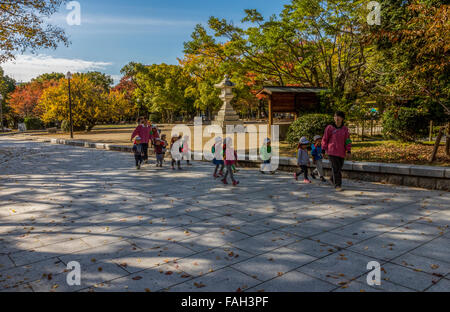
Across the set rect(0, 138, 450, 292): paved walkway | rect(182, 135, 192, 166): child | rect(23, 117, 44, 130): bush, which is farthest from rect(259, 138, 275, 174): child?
rect(23, 117, 44, 130): bush

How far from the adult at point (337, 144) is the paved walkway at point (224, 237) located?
0.45 metres

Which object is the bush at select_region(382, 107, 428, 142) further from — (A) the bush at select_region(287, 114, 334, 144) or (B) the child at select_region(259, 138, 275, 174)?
(B) the child at select_region(259, 138, 275, 174)

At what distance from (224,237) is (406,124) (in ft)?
33.1

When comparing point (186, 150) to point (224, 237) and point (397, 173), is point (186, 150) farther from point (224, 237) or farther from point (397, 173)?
point (224, 237)

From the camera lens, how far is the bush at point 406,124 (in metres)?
12.0

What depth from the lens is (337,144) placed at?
7867 mm

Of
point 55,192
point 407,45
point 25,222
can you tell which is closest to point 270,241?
point 25,222

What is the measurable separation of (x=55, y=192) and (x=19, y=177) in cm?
350

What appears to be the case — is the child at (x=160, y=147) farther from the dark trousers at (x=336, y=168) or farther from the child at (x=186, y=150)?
the dark trousers at (x=336, y=168)

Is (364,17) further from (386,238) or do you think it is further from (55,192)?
(55,192)

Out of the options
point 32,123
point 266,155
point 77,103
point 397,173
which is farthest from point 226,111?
point 32,123

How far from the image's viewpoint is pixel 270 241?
4.78 metres

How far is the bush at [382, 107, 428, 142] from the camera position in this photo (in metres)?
12.0

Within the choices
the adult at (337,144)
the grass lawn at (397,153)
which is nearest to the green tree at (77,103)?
the grass lawn at (397,153)
